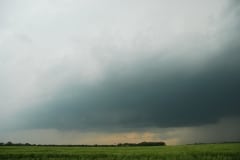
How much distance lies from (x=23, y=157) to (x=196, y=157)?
19.4m

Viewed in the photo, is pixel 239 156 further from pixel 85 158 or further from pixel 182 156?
A: pixel 85 158

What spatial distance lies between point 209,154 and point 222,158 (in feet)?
8.70

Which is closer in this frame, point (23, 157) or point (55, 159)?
point (55, 159)

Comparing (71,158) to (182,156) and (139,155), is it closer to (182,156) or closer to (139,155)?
(139,155)

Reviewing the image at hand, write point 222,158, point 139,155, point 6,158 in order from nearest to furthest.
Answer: point 222,158 → point 139,155 → point 6,158

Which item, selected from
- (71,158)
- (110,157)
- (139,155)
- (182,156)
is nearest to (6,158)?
(71,158)

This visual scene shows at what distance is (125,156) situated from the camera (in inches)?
1526

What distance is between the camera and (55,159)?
126 ft

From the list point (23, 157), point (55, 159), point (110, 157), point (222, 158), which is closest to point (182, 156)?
point (222, 158)

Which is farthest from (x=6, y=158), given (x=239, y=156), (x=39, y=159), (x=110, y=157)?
(x=239, y=156)

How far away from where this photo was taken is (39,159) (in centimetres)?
3891

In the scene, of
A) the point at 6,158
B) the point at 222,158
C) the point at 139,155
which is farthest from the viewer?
the point at 6,158

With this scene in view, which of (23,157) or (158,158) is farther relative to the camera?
(23,157)

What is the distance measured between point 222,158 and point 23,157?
21.9m
